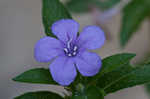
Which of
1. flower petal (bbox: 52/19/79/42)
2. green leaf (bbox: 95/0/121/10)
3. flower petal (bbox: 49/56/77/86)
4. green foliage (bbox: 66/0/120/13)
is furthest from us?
green foliage (bbox: 66/0/120/13)

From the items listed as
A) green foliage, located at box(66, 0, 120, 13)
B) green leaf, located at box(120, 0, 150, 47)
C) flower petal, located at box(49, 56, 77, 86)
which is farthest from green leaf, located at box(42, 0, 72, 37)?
green foliage, located at box(66, 0, 120, 13)

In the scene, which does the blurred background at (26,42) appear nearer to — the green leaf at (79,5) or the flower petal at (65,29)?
the green leaf at (79,5)

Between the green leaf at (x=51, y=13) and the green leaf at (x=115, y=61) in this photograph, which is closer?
the green leaf at (x=115, y=61)

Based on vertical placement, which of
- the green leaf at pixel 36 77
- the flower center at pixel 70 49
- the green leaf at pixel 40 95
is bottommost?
the green leaf at pixel 40 95

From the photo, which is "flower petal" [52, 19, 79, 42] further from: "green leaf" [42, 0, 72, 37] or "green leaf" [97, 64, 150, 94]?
"green leaf" [97, 64, 150, 94]

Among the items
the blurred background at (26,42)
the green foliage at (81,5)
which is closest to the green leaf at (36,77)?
the blurred background at (26,42)

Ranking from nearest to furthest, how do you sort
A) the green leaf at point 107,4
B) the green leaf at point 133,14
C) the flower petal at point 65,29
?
the flower petal at point 65,29 → the green leaf at point 133,14 → the green leaf at point 107,4
